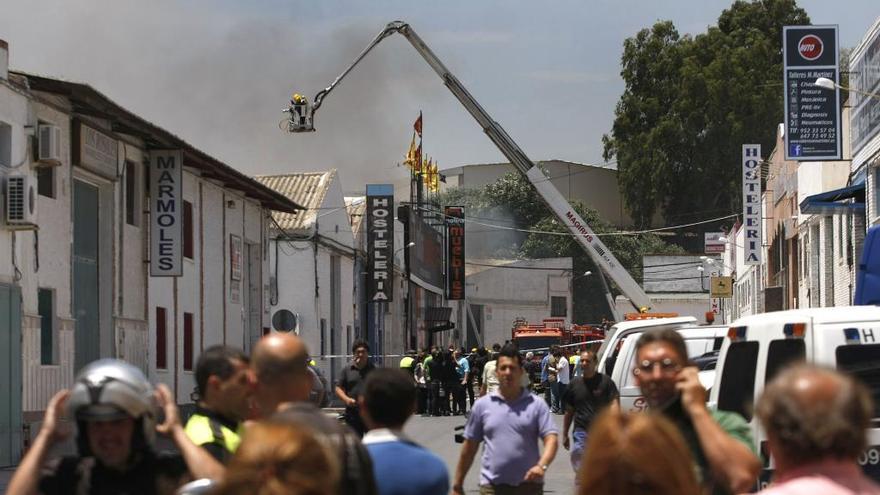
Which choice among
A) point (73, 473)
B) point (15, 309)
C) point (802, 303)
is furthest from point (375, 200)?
point (73, 473)

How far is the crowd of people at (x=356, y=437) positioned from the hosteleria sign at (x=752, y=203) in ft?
161

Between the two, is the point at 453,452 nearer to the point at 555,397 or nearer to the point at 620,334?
the point at 620,334

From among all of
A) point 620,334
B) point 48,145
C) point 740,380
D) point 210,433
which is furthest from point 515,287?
point 210,433

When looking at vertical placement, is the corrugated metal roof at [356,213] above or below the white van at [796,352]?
above

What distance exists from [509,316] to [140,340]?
68.7 m

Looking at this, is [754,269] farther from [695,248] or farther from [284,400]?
[284,400]

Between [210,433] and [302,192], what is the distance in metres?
48.3

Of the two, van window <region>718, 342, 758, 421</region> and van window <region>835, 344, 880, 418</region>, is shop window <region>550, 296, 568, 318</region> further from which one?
van window <region>835, 344, 880, 418</region>

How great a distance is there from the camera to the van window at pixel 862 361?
10.6 metres

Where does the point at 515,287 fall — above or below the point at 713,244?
below

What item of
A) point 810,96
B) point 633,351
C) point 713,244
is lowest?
point 633,351

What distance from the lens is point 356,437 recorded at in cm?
487

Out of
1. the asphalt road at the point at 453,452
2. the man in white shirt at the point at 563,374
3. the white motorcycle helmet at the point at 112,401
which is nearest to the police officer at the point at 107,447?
the white motorcycle helmet at the point at 112,401

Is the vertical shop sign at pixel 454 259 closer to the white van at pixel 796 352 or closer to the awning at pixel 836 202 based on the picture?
the awning at pixel 836 202
